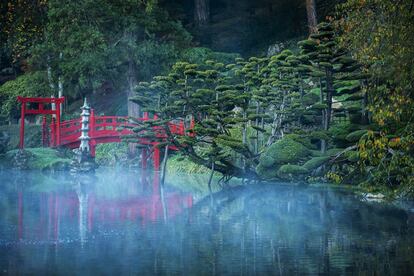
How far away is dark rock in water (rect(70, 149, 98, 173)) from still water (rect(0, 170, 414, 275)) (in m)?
6.54

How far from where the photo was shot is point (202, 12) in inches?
1591

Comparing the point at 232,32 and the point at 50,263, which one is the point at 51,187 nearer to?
the point at 50,263

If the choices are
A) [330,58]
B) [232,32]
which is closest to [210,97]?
[330,58]

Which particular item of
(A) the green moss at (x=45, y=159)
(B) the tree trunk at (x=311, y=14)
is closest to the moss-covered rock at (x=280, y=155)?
(B) the tree trunk at (x=311, y=14)

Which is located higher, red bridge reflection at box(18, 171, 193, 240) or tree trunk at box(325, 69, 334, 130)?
tree trunk at box(325, 69, 334, 130)

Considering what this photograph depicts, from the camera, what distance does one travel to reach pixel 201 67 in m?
34.9

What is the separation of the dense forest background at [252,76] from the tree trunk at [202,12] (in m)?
0.07

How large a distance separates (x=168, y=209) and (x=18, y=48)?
2129 cm

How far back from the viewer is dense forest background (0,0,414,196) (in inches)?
630

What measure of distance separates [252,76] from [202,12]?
15482 millimetres

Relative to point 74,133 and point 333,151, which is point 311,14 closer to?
point 333,151

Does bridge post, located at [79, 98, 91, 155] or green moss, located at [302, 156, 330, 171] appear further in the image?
bridge post, located at [79, 98, 91, 155]

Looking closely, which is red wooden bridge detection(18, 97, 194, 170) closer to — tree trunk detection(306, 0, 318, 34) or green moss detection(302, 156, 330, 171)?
tree trunk detection(306, 0, 318, 34)

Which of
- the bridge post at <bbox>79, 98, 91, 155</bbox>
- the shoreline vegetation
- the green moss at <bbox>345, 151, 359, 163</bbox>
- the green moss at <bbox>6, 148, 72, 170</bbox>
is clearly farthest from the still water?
the green moss at <bbox>6, 148, 72, 170</bbox>
